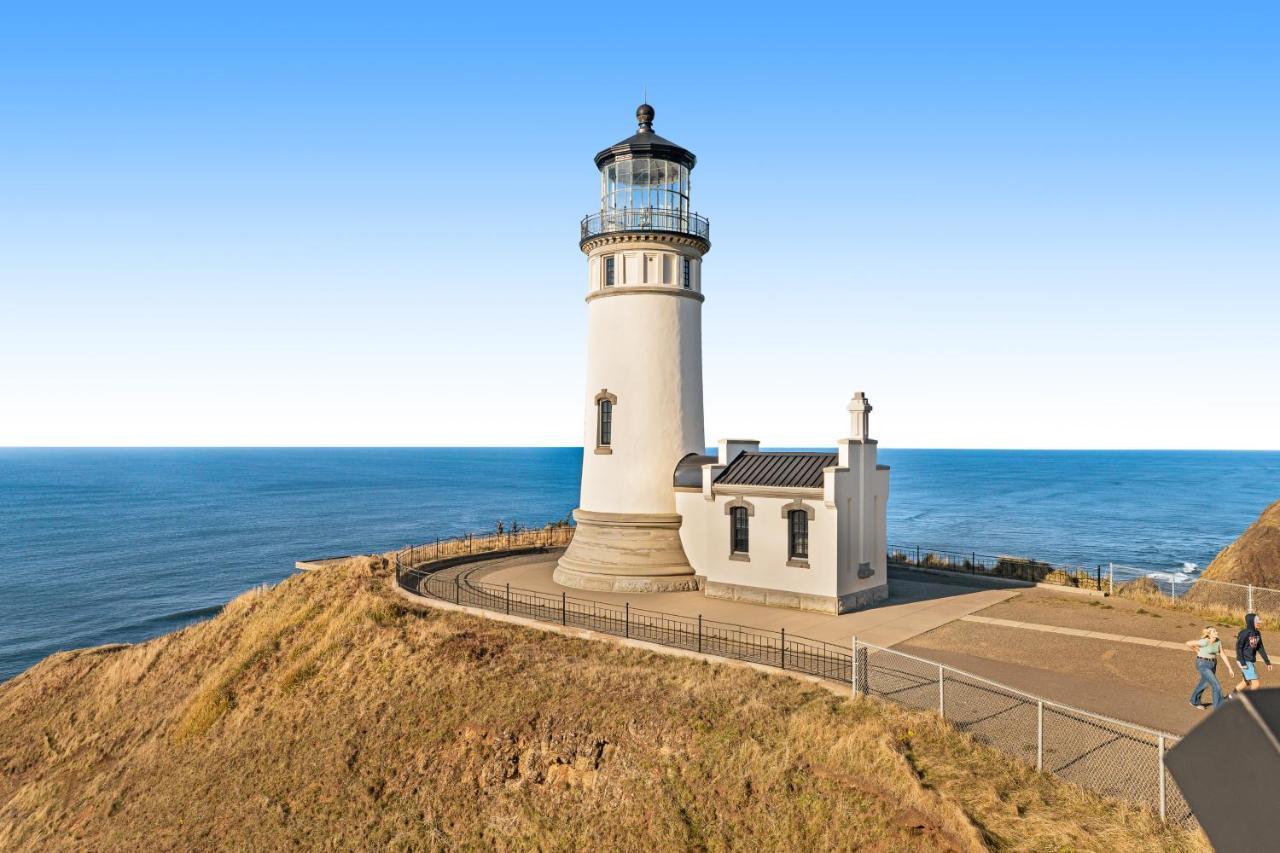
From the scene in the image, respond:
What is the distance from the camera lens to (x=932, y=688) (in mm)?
16516

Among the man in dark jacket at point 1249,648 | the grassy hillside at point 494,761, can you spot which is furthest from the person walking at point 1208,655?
the grassy hillside at point 494,761

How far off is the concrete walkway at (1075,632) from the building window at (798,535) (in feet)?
16.2

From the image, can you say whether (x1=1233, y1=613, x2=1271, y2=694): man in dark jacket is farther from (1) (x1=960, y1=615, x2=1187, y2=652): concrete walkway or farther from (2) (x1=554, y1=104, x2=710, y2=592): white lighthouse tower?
(2) (x1=554, y1=104, x2=710, y2=592): white lighthouse tower

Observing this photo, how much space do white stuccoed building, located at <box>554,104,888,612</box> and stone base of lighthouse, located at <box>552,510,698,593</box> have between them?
37 millimetres

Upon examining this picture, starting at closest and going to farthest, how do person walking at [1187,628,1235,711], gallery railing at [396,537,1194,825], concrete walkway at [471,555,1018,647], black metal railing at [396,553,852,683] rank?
gallery railing at [396,537,1194,825]
person walking at [1187,628,1235,711]
black metal railing at [396,553,852,683]
concrete walkway at [471,555,1018,647]

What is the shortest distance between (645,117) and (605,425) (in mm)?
10972

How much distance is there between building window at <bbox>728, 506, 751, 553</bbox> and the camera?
26.4 meters

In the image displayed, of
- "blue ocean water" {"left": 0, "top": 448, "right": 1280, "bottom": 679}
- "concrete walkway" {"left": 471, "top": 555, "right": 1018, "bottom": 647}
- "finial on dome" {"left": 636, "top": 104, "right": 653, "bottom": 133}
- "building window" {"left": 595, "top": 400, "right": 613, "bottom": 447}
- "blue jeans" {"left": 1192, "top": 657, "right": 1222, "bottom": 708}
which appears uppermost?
"finial on dome" {"left": 636, "top": 104, "right": 653, "bottom": 133}

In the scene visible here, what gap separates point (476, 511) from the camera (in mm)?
114562

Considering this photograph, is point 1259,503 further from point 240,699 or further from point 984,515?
point 240,699

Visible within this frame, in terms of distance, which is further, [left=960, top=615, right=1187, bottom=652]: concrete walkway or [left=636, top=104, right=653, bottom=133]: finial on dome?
[left=636, top=104, right=653, bottom=133]: finial on dome

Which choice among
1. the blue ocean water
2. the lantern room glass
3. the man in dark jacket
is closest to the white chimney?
the lantern room glass

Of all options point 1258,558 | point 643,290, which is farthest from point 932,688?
point 1258,558

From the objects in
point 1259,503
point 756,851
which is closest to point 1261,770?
point 756,851
